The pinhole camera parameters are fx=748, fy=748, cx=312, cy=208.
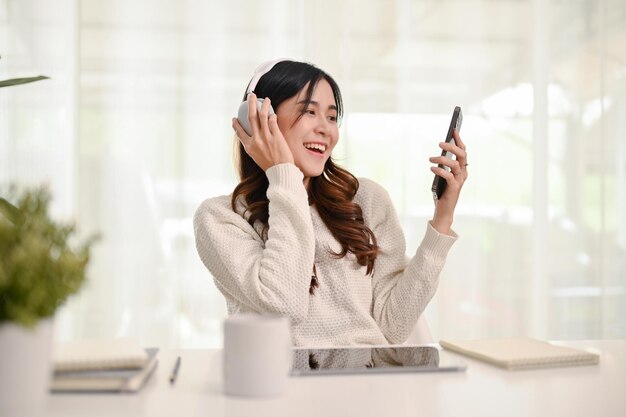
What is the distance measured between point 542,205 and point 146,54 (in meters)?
1.87

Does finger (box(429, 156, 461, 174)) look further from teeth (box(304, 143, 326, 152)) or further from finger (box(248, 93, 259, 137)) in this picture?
finger (box(248, 93, 259, 137))

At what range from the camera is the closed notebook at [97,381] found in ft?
3.19

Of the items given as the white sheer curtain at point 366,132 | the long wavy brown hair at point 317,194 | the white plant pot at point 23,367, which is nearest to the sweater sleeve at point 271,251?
the long wavy brown hair at point 317,194

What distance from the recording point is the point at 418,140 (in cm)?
331

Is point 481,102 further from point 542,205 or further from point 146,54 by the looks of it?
point 146,54

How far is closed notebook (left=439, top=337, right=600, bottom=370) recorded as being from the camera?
3.88 feet

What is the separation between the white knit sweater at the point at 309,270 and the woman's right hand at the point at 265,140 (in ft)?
0.14

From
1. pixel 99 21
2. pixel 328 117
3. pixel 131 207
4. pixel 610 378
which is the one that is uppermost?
pixel 99 21

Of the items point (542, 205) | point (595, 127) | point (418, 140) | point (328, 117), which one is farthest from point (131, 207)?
point (595, 127)

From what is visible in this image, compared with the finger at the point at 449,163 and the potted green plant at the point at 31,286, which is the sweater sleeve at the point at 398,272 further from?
the potted green plant at the point at 31,286

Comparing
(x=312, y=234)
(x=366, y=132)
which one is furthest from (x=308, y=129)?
(x=366, y=132)

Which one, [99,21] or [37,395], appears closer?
[37,395]

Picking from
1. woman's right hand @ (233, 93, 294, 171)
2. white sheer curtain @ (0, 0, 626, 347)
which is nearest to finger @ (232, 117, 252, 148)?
woman's right hand @ (233, 93, 294, 171)

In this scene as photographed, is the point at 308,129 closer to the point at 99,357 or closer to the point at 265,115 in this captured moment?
the point at 265,115
